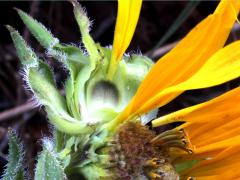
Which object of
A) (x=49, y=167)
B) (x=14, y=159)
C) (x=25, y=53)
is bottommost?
(x=49, y=167)

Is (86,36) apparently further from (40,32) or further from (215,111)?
(215,111)

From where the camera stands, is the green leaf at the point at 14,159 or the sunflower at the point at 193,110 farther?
the green leaf at the point at 14,159

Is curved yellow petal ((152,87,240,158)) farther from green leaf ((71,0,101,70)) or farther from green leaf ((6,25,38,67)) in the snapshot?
green leaf ((6,25,38,67))

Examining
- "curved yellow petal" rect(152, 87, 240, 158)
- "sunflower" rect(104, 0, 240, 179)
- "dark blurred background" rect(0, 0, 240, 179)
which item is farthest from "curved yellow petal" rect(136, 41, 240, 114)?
"dark blurred background" rect(0, 0, 240, 179)

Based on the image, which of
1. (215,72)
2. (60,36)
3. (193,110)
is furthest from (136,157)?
(60,36)

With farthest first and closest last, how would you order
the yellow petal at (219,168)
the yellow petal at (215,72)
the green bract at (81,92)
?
the yellow petal at (219,168), the green bract at (81,92), the yellow petal at (215,72)

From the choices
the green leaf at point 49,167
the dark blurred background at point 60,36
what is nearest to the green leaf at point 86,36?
the green leaf at point 49,167

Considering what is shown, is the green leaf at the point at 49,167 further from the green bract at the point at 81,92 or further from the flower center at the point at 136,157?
the flower center at the point at 136,157

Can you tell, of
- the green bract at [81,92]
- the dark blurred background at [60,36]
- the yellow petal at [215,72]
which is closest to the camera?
the yellow petal at [215,72]
